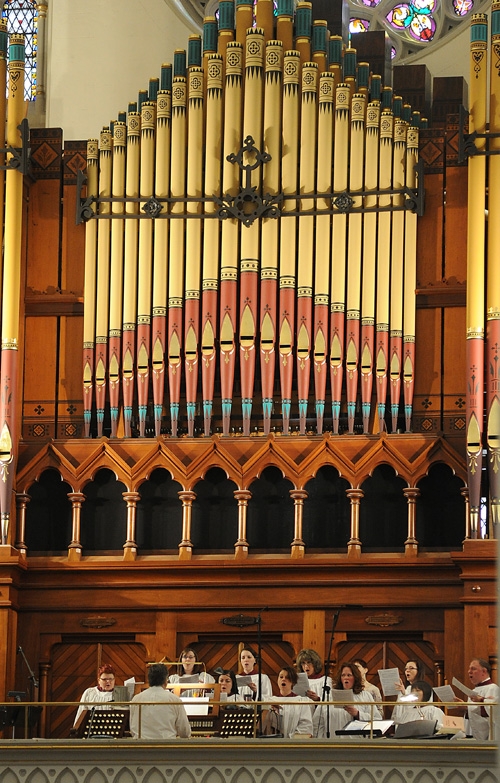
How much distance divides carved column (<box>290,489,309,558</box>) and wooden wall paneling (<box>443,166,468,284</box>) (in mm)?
2415

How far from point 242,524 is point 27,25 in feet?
23.5

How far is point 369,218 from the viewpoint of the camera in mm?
18984

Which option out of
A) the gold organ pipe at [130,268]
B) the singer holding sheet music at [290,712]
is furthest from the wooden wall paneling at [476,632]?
the gold organ pipe at [130,268]

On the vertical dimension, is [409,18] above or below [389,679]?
above

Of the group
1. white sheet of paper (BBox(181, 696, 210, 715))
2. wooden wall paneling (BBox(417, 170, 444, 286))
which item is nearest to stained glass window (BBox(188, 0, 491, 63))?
wooden wall paneling (BBox(417, 170, 444, 286))

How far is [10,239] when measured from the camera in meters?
19.2

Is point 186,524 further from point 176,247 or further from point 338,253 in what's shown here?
point 338,253

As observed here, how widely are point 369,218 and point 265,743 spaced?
18.4 ft

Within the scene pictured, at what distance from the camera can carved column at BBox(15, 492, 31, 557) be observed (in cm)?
1861

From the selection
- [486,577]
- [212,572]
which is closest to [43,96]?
[212,572]

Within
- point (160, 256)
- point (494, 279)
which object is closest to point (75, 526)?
point (160, 256)

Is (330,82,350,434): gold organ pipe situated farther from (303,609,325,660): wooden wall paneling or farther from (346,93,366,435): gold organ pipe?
(303,609,325,660): wooden wall paneling

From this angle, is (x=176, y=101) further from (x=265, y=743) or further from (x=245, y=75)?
(x=265, y=743)

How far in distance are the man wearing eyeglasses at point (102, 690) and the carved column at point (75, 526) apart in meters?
1.42
